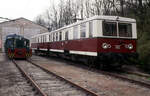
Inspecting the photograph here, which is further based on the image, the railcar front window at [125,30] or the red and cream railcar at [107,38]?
the railcar front window at [125,30]

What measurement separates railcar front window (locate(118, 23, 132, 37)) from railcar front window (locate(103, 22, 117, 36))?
0.36m

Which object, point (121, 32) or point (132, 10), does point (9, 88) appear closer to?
point (121, 32)

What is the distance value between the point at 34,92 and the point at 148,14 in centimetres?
1250

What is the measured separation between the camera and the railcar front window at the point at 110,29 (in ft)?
41.0

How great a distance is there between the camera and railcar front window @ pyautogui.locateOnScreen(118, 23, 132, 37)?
1291 cm

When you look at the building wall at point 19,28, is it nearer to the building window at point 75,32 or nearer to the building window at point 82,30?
the building window at point 75,32

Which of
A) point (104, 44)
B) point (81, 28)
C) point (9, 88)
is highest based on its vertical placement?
point (81, 28)

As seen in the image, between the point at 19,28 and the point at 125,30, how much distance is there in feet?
144

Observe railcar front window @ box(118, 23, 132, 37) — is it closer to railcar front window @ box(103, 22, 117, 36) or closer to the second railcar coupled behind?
railcar front window @ box(103, 22, 117, 36)

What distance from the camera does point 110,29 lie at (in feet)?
41.5

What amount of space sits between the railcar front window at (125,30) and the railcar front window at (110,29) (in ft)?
1.18

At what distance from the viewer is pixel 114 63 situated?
1279 centimetres

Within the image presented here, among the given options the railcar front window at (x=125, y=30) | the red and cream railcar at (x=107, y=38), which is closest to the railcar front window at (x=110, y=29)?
the red and cream railcar at (x=107, y=38)

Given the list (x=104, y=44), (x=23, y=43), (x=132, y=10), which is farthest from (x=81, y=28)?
(x=23, y=43)
